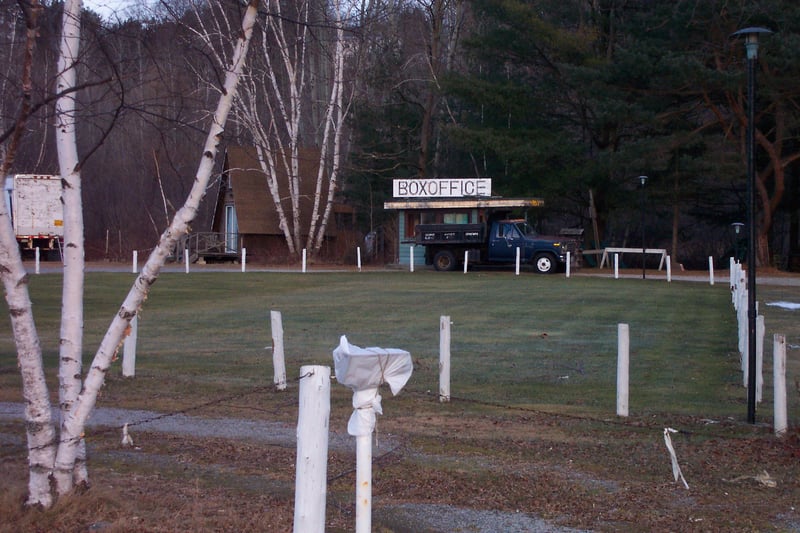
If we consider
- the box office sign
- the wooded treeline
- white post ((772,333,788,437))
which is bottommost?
white post ((772,333,788,437))

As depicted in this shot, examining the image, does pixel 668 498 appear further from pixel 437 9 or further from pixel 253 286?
pixel 437 9

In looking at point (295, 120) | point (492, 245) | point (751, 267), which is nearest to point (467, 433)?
point (751, 267)

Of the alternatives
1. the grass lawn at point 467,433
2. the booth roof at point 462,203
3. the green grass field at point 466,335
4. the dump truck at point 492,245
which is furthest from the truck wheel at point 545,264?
the grass lawn at point 467,433

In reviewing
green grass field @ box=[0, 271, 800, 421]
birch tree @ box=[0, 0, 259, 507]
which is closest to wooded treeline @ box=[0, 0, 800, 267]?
green grass field @ box=[0, 271, 800, 421]

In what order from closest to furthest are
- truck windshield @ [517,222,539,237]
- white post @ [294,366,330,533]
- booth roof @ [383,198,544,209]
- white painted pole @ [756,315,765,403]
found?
1. white post @ [294,366,330,533]
2. white painted pole @ [756,315,765,403]
3. truck windshield @ [517,222,539,237]
4. booth roof @ [383,198,544,209]

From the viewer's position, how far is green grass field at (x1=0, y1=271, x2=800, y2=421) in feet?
37.5

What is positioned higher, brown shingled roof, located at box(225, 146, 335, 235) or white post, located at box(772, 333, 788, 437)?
brown shingled roof, located at box(225, 146, 335, 235)

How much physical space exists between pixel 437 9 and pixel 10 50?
127ft

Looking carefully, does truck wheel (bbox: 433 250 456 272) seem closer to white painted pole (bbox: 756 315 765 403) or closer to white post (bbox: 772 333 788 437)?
white painted pole (bbox: 756 315 765 403)

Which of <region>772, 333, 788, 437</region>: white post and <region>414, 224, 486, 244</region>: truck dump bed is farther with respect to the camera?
<region>414, 224, 486, 244</region>: truck dump bed

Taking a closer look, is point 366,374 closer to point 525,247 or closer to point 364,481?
point 364,481

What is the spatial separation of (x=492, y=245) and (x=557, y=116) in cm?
1107

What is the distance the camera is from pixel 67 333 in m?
6.13

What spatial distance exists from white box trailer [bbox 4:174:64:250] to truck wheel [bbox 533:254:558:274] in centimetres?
2070
